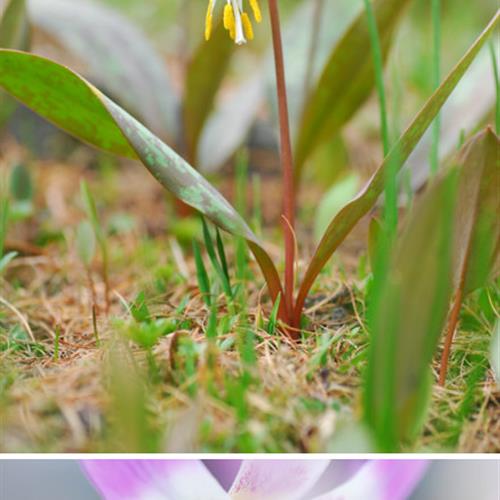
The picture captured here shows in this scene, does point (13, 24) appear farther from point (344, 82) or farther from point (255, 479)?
point (255, 479)

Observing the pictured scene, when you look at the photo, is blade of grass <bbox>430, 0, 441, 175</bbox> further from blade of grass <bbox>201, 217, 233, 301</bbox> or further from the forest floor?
blade of grass <bbox>201, 217, 233, 301</bbox>

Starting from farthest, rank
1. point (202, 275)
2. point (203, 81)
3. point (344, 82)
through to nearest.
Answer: point (203, 81) < point (344, 82) < point (202, 275)

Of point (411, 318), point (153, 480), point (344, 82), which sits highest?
point (344, 82)

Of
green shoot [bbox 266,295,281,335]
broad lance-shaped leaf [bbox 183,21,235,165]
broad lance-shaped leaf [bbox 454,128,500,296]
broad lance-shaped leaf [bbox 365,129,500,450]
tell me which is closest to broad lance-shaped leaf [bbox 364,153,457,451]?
broad lance-shaped leaf [bbox 365,129,500,450]

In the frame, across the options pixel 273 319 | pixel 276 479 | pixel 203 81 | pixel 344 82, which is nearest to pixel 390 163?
pixel 273 319

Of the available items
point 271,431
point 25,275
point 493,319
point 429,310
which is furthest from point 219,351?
point 25,275

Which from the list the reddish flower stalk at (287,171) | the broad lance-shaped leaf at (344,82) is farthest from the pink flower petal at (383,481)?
the broad lance-shaped leaf at (344,82)
